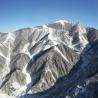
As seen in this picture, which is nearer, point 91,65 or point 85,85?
point 85,85

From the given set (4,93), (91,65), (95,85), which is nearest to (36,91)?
(4,93)

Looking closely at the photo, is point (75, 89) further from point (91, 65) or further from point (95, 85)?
point (91, 65)

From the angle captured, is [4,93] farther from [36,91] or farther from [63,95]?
[63,95]

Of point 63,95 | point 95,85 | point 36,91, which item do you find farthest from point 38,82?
point 95,85

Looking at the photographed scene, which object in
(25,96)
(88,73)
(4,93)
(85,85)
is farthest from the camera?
(4,93)

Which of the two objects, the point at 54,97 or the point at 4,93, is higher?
the point at 54,97

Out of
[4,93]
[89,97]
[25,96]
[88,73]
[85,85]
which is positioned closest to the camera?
[89,97]

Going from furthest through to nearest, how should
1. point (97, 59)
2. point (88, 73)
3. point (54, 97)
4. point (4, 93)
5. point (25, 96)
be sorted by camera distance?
1. point (4, 93)
2. point (25, 96)
3. point (97, 59)
4. point (88, 73)
5. point (54, 97)

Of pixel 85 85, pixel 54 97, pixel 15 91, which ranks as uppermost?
pixel 85 85

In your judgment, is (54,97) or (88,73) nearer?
(54,97)
